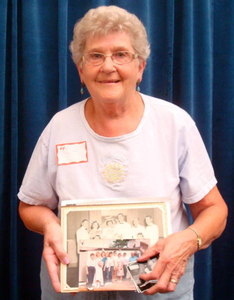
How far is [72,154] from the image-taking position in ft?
4.29

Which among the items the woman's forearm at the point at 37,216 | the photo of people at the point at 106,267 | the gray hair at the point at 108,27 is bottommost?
the photo of people at the point at 106,267

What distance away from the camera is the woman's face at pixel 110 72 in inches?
47.6

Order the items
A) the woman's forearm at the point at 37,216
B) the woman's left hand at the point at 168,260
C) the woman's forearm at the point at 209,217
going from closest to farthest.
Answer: the woman's left hand at the point at 168,260, the woman's forearm at the point at 209,217, the woman's forearm at the point at 37,216

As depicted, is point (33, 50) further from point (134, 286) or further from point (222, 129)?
point (134, 286)

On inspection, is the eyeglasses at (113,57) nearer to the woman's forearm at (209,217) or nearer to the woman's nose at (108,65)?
the woman's nose at (108,65)

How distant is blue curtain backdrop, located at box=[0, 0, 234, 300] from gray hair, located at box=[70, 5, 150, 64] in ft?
1.51

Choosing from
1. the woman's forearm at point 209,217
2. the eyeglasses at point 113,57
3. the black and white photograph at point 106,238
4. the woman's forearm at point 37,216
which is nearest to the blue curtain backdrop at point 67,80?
the woman's forearm at point 37,216

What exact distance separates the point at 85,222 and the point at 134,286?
271 mm

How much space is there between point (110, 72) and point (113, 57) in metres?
0.07

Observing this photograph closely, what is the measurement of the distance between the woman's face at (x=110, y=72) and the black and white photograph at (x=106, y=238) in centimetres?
44

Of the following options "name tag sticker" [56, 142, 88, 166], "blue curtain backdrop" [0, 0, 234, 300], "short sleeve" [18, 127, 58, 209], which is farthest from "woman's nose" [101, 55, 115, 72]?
"blue curtain backdrop" [0, 0, 234, 300]

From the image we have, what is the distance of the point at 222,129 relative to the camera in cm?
192

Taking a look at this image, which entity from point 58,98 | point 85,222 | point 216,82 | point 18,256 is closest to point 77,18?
point 58,98

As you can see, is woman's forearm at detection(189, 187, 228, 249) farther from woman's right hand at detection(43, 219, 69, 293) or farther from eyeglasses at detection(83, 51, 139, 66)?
eyeglasses at detection(83, 51, 139, 66)
